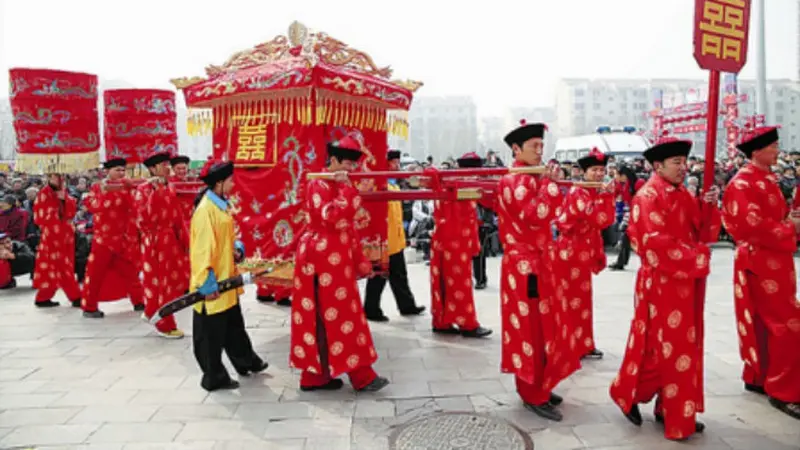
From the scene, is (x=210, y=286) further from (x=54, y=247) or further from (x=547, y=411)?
(x=54, y=247)

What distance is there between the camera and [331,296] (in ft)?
13.1

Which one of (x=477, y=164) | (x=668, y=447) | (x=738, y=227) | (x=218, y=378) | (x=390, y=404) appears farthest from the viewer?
(x=477, y=164)

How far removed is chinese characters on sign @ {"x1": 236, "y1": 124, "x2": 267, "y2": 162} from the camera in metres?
5.27

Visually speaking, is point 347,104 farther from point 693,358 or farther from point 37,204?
point 37,204

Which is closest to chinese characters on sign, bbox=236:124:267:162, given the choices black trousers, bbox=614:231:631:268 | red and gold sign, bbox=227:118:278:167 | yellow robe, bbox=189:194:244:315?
red and gold sign, bbox=227:118:278:167

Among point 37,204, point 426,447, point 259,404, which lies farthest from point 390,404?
point 37,204

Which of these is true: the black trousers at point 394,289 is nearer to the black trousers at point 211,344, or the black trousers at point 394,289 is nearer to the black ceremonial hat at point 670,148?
the black trousers at point 211,344

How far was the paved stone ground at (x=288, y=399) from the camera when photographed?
133 inches

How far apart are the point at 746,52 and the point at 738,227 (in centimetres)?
110

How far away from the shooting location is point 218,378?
418cm

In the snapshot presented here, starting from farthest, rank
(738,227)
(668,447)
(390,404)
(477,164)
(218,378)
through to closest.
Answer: (477,164) < (218,378) < (390,404) < (738,227) < (668,447)

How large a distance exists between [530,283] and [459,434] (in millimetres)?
1041

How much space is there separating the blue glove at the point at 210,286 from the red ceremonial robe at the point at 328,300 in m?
0.57

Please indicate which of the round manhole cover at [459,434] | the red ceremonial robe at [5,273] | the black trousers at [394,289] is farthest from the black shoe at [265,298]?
the red ceremonial robe at [5,273]
